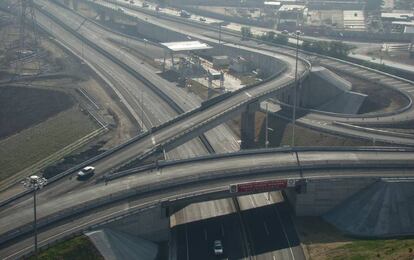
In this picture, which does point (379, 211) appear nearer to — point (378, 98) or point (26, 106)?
point (378, 98)

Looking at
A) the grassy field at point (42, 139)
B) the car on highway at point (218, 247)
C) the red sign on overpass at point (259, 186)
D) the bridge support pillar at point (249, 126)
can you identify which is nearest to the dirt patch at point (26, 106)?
the grassy field at point (42, 139)

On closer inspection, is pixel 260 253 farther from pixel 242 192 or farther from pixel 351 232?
pixel 351 232

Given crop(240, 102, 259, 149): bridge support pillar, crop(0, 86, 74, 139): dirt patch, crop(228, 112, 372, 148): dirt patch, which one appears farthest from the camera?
crop(0, 86, 74, 139): dirt patch

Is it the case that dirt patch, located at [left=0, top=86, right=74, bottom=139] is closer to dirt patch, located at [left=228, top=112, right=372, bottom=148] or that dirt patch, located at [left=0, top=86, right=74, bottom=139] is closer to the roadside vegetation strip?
the roadside vegetation strip

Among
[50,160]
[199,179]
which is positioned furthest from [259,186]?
[50,160]

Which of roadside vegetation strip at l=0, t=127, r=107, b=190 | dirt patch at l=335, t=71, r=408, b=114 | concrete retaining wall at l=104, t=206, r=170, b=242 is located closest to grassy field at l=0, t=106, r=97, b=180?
roadside vegetation strip at l=0, t=127, r=107, b=190

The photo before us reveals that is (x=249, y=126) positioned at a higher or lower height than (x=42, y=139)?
higher
